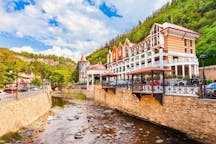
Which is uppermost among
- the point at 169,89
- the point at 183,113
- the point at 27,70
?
the point at 27,70

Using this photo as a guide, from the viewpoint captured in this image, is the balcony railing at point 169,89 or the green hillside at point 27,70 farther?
the green hillside at point 27,70

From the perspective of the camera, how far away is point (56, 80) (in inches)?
2987

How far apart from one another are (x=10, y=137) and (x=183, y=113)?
11.2m

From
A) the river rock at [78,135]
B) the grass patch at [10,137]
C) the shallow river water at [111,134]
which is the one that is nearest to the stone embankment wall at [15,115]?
the grass patch at [10,137]

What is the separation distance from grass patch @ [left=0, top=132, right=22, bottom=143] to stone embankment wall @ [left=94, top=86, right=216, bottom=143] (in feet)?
34.1

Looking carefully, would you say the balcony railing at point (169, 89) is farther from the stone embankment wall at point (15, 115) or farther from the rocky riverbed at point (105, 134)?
the stone embankment wall at point (15, 115)

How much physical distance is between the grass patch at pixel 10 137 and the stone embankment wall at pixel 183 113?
10.4m

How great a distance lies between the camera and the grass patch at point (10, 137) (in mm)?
10617

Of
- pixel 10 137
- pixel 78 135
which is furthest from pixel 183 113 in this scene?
pixel 10 137

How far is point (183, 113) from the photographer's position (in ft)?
38.7

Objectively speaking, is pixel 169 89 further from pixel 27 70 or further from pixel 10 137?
pixel 27 70

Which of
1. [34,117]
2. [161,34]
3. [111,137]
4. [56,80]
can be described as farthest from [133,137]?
[56,80]

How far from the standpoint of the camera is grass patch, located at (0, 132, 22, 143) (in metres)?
10.6

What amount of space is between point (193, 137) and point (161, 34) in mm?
20606
